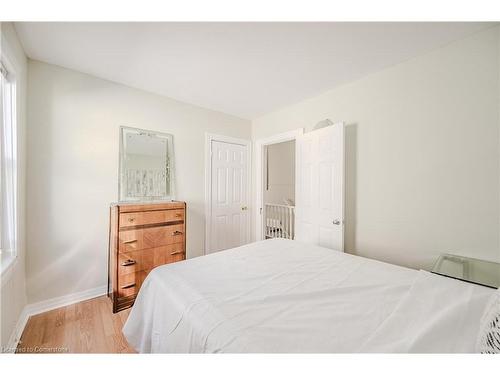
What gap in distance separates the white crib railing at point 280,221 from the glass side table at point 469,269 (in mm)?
2307

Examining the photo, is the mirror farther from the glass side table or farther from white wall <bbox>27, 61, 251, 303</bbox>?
the glass side table

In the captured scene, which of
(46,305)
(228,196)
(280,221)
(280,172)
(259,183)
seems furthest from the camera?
(280,172)

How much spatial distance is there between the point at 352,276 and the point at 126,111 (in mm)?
2868

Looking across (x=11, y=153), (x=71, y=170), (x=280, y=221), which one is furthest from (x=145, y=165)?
(x=280, y=221)

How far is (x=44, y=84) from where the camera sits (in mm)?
1994

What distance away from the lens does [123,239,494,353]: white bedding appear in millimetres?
793

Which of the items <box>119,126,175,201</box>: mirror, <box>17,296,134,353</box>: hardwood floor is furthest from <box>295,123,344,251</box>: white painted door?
<box>17,296,134,353</box>: hardwood floor

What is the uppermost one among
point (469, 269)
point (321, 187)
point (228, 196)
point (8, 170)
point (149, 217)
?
point (8, 170)

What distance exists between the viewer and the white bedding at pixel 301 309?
2.60ft

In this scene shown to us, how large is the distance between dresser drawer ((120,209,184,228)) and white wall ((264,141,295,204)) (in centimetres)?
250

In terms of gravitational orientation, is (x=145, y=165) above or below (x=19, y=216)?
above

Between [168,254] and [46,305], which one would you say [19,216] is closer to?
[46,305]

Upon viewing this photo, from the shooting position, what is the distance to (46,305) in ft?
6.58

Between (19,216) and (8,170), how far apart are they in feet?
1.26
